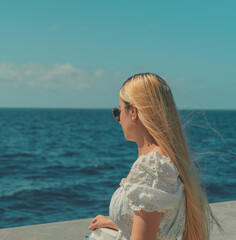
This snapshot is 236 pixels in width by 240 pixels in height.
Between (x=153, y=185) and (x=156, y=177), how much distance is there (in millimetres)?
39

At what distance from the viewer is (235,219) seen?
154 inches

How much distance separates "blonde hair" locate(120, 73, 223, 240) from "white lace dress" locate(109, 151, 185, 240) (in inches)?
2.0

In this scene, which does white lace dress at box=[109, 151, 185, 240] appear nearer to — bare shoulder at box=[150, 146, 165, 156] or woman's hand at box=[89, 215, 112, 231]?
bare shoulder at box=[150, 146, 165, 156]

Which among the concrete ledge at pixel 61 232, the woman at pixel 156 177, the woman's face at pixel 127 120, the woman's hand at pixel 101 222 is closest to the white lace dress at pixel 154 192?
the woman at pixel 156 177

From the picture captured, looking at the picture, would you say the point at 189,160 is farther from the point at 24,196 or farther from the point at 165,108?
the point at 24,196

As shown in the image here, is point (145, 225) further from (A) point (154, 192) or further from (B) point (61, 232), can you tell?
(B) point (61, 232)

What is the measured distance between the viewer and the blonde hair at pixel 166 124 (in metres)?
1.80

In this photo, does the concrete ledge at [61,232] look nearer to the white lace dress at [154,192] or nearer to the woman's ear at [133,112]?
the white lace dress at [154,192]

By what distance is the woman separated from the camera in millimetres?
1681

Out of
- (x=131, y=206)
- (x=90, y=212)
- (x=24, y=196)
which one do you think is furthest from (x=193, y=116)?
(x=24, y=196)

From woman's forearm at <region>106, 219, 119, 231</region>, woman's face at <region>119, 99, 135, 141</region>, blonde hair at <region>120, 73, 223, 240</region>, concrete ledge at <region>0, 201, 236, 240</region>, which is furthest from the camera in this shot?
concrete ledge at <region>0, 201, 236, 240</region>

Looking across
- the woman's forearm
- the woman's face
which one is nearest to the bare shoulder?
the woman's face

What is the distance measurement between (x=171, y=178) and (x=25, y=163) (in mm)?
17471

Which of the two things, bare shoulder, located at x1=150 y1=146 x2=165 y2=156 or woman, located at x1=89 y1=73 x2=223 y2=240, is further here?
bare shoulder, located at x1=150 y1=146 x2=165 y2=156
